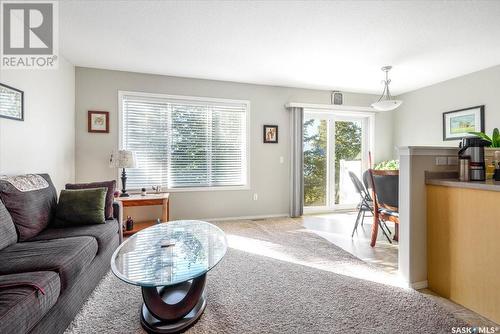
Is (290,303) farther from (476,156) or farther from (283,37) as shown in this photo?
(283,37)

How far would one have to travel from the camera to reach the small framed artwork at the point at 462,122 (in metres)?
3.70

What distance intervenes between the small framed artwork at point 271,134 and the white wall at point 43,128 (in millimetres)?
3109

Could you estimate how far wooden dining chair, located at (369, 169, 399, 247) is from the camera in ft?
8.78

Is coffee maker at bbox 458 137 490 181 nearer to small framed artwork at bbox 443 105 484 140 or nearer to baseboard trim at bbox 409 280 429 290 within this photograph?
baseboard trim at bbox 409 280 429 290

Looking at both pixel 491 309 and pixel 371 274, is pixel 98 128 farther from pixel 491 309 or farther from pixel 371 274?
pixel 491 309

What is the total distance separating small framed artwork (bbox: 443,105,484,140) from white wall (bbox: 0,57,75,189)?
593cm

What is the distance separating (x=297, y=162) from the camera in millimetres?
4445

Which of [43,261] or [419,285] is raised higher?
[43,261]

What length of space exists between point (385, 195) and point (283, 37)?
2215 mm

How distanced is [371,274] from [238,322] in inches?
A: 55.8

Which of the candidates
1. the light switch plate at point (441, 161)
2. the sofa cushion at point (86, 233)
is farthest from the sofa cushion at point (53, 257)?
the light switch plate at point (441, 161)

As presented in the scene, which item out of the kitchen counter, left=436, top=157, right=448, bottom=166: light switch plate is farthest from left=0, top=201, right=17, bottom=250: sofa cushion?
left=436, top=157, right=448, bottom=166: light switch plate

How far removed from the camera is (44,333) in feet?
4.09
